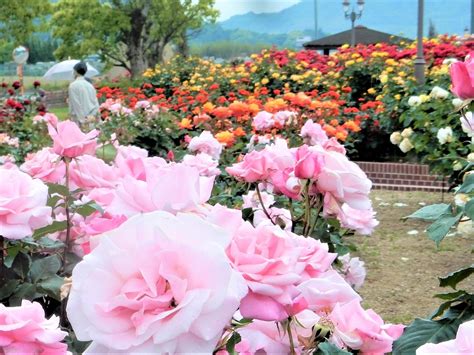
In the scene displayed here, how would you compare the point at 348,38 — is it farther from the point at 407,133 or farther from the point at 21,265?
the point at 21,265

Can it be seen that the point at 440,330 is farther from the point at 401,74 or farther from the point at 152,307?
the point at 401,74

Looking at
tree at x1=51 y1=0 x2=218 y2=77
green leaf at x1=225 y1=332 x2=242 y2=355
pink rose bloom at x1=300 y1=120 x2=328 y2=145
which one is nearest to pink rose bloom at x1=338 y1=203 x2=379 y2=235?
pink rose bloom at x1=300 y1=120 x2=328 y2=145

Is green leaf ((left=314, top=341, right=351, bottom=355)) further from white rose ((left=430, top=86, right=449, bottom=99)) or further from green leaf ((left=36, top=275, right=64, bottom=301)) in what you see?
white rose ((left=430, top=86, right=449, bottom=99))

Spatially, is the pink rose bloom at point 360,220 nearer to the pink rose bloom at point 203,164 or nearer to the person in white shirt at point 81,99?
the pink rose bloom at point 203,164

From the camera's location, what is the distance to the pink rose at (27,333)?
0.67 m

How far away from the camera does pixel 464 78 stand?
1.38 metres

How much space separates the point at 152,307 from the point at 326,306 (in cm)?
25

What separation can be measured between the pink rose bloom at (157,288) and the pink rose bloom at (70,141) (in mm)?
773

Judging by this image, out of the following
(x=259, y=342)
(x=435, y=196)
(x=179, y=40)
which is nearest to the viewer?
(x=259, y=342)

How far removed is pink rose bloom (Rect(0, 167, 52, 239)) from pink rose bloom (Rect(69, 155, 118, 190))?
23cm

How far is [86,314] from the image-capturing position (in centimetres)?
59

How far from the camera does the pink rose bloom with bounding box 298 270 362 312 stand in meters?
0.74

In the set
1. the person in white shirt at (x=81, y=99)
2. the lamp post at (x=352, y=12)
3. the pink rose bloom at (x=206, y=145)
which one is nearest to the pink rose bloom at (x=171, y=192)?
the pink rose bloom at (x=206, y=145)

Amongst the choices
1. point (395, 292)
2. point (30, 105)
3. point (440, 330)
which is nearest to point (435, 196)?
point (395, 292)
